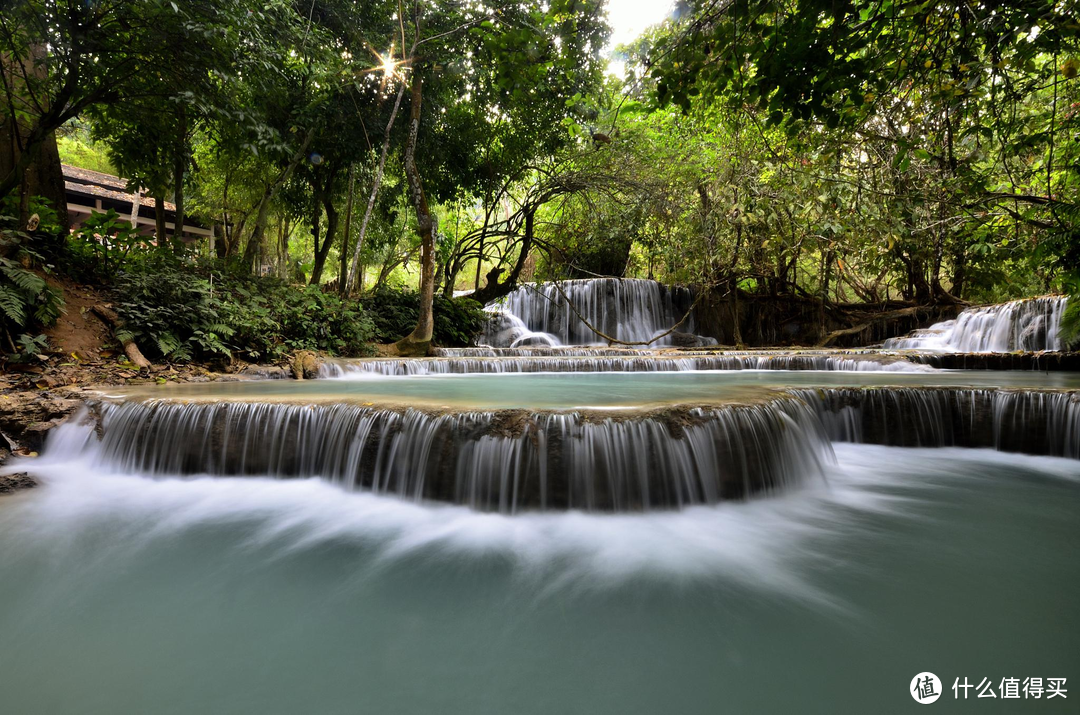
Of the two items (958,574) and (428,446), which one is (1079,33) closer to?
(958,574)

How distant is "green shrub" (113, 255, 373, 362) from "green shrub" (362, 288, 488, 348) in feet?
2.96

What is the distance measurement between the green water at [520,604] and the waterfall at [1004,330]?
881 cm

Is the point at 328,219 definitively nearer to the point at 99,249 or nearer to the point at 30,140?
the point at 99,249

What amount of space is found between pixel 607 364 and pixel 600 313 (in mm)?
8115

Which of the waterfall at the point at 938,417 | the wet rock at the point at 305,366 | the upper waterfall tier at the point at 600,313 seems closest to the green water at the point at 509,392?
the waterfall at the point at 938,417

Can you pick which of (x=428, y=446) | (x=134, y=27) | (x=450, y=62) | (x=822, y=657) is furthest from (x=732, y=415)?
(x=450, y=62)

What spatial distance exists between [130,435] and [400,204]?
1145 cm

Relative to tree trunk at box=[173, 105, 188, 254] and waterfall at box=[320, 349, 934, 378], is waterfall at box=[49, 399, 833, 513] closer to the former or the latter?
waterfall at box=[320, 349, 934, 378]

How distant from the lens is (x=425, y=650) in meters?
1.91

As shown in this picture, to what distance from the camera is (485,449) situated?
131 inches

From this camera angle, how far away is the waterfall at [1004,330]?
9.70m

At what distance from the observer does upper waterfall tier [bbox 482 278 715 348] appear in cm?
1642

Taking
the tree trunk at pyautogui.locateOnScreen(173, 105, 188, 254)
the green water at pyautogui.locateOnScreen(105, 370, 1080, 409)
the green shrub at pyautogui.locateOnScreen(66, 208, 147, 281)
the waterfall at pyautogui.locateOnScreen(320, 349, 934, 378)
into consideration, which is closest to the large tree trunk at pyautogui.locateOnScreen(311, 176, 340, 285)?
the tree trunk at pyautogui.locateOnScreen(173, 105, 188, 254)

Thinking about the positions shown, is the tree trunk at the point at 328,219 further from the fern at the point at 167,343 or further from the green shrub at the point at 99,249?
the fern at the point at 167,343
